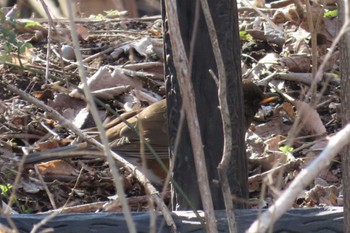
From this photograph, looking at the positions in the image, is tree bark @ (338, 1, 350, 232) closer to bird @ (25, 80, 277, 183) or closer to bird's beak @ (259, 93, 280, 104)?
bird @ (25, 80, 277, 183)

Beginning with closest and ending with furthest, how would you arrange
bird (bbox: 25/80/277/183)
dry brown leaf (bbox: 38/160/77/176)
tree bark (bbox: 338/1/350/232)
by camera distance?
tree bark (bbox: 338/1/350/232) < dry brown leaf (bbox: 38/160/77/176) < bird (bbox: 25/80/277/183)

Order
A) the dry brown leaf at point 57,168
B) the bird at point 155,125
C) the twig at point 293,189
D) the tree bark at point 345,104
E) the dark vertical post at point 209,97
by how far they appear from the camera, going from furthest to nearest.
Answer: the bird at point 155,125
the dry brown leaf at point 57,168
the dark vertical post at point 209,97
the tree bark at point 345,104
the twig at point 293,189

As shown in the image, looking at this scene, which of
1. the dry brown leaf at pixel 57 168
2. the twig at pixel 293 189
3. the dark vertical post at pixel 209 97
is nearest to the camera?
the twig at pixel 293 189

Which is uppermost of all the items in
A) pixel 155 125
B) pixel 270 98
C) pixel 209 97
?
pixel 209 97

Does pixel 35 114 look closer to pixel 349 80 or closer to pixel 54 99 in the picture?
pixel 54 99

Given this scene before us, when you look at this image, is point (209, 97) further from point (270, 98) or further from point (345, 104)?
point (270, 98)

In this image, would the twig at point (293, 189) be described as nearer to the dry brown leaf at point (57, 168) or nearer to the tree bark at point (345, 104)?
the tree bark at point (345, 104)

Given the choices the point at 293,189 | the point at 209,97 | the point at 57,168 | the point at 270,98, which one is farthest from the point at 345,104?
the point at 270,98

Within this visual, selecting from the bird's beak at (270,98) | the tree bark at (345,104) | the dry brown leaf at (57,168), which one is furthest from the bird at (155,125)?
the tree bark at (345,104)

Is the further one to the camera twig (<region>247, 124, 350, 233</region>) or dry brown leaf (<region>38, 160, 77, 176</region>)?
dry brown leaf (<region>38, 160, 77, 176</region>)

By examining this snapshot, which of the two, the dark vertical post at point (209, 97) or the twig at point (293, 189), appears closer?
the twig at point (293, 189)

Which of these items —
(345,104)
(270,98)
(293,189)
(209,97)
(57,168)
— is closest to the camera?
(293,189)

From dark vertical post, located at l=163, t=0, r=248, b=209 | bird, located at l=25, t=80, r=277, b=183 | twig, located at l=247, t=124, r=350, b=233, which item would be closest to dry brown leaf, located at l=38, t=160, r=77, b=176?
bird, located at l=25, t=80, r=277, b=183

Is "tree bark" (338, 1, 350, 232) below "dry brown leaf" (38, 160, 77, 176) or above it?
above
